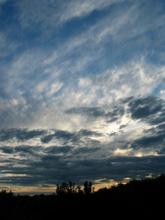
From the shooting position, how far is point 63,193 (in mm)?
24312

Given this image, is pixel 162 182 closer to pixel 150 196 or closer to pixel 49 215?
pixel 150 196

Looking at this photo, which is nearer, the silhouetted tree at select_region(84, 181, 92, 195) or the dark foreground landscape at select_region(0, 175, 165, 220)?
the dark foreground landscape at select_region(0, 175, 165, 220)

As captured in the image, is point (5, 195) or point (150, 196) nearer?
point (150, 196)

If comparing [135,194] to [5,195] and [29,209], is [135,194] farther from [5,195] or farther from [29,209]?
[5,195]

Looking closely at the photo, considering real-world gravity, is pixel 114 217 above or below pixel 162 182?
below

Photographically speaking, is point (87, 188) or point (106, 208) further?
point (87, 188)

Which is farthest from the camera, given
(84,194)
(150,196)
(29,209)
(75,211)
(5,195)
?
(5,195)

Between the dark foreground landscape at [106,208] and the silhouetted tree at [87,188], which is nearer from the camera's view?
the dark foreground landscape at [106,208]

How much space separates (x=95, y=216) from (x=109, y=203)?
7.60 ft

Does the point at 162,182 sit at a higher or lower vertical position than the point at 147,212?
higher

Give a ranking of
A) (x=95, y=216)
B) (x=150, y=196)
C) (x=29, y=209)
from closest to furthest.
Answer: (x=95, y=216) → (x=150, y=196) → (x=29, y=209)

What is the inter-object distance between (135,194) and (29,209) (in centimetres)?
1194

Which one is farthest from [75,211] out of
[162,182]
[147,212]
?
[162,182]

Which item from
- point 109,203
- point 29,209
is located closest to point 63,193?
point 29,209
